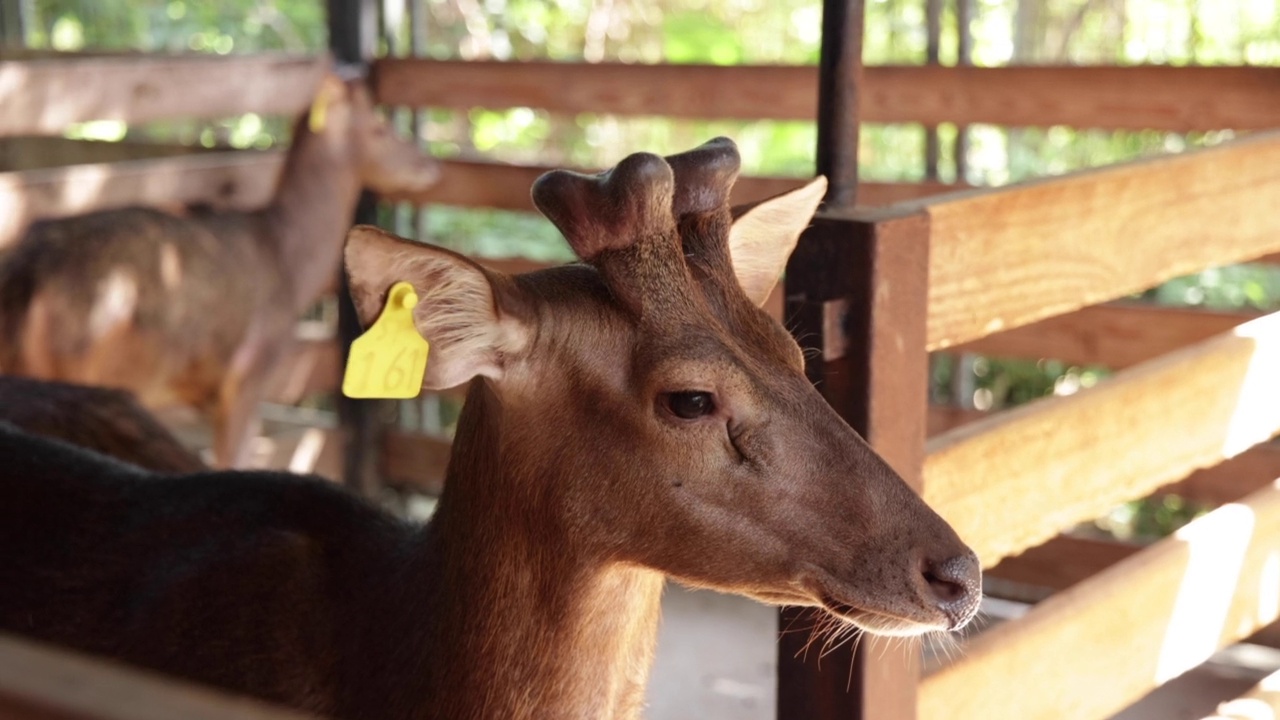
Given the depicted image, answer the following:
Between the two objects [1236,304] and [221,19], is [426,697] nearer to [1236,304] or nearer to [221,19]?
[1236,304]

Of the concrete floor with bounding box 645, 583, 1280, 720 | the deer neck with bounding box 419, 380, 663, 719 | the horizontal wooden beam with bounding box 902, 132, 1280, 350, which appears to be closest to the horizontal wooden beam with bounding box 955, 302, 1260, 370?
the concrete floor with bounding box 645, 583, 1280, 720

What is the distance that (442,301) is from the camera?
2.50 metres

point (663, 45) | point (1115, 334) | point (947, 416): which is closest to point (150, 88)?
point (947, 416)

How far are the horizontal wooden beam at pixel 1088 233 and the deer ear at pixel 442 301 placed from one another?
30.7 inches

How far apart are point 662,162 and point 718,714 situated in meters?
3.37

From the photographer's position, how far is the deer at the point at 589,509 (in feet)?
8.02

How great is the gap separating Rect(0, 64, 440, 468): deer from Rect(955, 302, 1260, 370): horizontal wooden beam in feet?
9.98

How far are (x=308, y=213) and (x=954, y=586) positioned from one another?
5.94 m

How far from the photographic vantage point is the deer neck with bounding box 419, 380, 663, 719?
2.62 metres

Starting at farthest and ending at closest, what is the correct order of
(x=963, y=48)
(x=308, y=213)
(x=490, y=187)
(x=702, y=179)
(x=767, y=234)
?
(x=308, y=213) → (x=490, y=187) → (x=963, y=48) → (x=767, y=234) → (x=702, y=179)

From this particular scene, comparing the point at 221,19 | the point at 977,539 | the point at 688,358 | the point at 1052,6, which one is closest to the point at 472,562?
the point at 688,358

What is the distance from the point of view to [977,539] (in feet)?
9.50

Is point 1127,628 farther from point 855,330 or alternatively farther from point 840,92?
point 840,92

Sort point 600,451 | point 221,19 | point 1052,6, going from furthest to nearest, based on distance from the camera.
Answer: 1. point 221,19
2. point 1052,6
3. point 600,451
